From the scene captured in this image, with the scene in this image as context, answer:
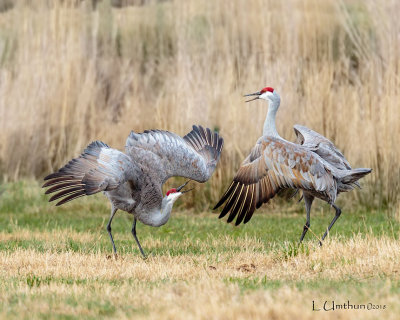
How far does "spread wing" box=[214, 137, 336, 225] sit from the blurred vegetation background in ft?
10.8

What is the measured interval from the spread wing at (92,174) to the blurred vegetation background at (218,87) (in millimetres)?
4591

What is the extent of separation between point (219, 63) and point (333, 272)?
284 inches

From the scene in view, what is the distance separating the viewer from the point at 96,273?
614 centimetres

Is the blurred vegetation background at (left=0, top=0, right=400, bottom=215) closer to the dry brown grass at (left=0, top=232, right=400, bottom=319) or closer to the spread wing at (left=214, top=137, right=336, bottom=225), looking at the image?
the spread wing at (left=214, top=137, right=336, bottom=225)

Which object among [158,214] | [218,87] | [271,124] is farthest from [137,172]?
[218,87]

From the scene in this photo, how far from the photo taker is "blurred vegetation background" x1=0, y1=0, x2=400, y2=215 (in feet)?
35.3

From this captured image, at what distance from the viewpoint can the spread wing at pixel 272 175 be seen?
718 cm

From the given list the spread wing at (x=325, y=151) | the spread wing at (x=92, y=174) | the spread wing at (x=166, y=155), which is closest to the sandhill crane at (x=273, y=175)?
the spread wing at (x=325, y=151)

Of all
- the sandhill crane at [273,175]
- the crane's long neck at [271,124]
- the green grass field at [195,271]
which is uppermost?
the crane's long neck at [271,124]

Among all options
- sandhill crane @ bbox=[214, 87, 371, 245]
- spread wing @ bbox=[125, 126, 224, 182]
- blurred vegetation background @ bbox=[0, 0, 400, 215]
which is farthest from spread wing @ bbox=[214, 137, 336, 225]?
blurred vegetation background @ bbox=[0, 0, 400, 215]

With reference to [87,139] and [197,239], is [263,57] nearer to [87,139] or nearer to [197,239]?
[87,139]

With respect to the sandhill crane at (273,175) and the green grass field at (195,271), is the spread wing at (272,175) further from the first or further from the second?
the green grass field at (195,271)

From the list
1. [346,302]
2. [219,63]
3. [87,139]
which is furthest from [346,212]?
[346,302]

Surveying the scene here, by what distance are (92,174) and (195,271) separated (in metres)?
1.21
